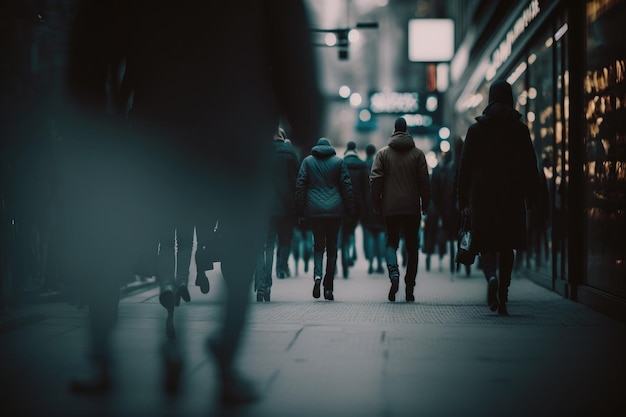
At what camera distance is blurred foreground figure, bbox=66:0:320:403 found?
4.14m

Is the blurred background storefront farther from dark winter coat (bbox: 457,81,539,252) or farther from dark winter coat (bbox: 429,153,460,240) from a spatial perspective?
dark winter coat (bbox: 429,153,460,240)

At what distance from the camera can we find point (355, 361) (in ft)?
17.7

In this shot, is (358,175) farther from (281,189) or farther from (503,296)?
(503,296)

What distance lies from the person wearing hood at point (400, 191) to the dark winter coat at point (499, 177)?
1427 millimetres

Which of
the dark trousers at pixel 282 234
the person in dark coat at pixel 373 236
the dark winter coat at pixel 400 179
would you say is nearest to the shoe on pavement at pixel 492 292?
the dark winter coat at pixel 400 179

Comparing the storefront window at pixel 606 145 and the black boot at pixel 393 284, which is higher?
the storefront window at pixel 606 145

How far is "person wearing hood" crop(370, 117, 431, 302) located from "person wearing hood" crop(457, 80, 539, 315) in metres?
1.42

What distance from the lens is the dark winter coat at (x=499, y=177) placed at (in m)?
8.27

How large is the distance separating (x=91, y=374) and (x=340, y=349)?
1.93 meters

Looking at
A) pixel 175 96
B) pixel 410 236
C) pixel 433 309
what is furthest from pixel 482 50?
pixel 175 96

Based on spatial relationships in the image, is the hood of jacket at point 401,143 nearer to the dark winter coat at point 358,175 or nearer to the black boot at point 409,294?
the black boot at point 409,294

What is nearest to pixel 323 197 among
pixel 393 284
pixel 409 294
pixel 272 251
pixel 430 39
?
pixel 272 251

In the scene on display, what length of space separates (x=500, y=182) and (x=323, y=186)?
243cm

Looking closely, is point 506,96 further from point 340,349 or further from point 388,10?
point 388,10
